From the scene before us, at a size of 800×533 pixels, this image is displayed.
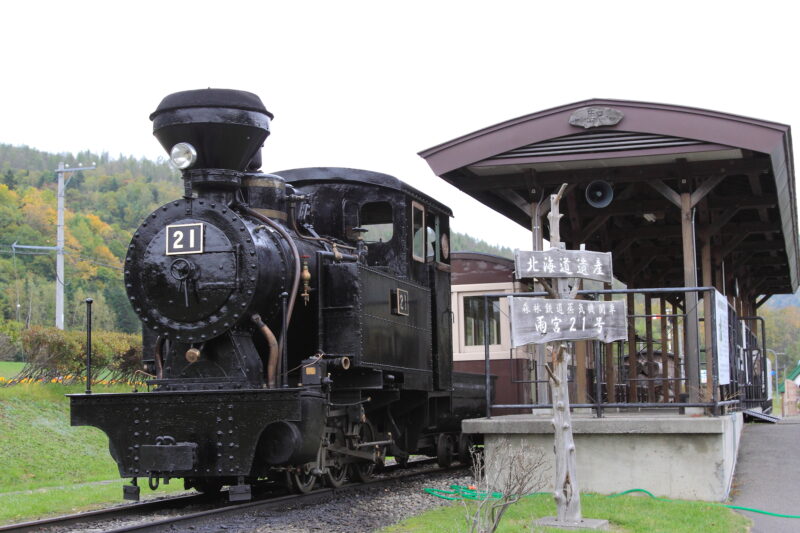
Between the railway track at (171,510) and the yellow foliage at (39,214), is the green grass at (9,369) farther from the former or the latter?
the yellow foliage at (39,214)

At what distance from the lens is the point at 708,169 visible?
32.9ft

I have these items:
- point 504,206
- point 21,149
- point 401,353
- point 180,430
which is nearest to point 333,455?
point 401,353

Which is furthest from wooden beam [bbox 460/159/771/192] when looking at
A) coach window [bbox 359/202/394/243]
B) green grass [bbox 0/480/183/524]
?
green grass [bbox 0/480/183/524]

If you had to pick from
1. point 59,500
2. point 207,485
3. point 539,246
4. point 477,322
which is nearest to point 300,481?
point 207,485

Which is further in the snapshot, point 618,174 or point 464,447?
point 464,447

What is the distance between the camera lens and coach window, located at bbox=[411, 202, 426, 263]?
424 inches

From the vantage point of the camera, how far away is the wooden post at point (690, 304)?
29.5 ft

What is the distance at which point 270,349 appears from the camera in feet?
27.7

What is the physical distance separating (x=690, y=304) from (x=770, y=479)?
1.93 meters

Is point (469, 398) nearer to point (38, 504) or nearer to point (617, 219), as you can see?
point (617, 219)

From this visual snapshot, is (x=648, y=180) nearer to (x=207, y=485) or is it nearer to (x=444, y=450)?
(x=444, y=450)

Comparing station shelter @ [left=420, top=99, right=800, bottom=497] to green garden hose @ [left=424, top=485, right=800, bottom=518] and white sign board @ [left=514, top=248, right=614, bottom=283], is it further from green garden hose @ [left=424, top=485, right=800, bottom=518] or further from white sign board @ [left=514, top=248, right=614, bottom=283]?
white sign board @ [left=514, top=248, right=614, bottom=283]

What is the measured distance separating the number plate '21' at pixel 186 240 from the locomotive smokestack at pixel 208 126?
0.61 meters

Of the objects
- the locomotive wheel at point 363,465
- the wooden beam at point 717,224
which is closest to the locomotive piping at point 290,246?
the locomotive wheel at point 363,465
